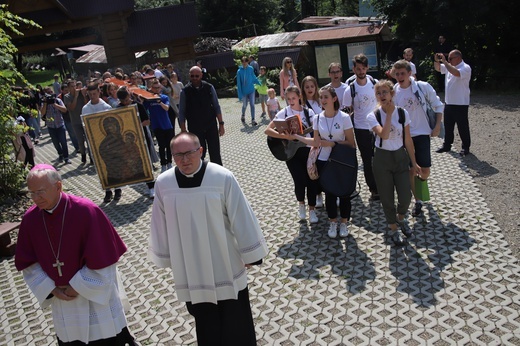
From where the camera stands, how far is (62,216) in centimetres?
388

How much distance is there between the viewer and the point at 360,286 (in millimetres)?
5461

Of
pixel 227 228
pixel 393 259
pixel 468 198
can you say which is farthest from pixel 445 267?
pixel 227 228

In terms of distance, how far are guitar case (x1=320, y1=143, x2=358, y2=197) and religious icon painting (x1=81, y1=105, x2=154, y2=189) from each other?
3898 millimetres

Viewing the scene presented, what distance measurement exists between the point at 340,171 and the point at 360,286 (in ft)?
5.04

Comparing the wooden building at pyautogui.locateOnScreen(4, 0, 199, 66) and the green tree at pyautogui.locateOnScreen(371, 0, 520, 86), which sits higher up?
the wooden building at pyautogui.locateOnScreen(4, 0, 199, 66)

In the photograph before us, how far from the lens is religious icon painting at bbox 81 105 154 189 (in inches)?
352

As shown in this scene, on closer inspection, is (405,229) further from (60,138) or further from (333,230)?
(60,138)

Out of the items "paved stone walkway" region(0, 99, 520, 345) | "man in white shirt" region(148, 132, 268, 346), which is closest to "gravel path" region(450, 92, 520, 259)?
"paved stone walkway" region(0, 99, 520, 345)

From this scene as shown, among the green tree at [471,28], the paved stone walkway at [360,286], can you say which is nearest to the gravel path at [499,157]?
the paved stone walkway at [360,286]

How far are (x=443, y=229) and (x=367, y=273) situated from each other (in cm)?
146

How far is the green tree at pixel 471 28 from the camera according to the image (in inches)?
655

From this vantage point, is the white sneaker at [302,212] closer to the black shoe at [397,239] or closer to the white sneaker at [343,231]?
the white sneaker at [343,231]

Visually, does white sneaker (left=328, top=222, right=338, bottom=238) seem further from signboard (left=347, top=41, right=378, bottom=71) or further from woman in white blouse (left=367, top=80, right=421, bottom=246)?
signboard (left=347, top=41, right=378, bottom=71)

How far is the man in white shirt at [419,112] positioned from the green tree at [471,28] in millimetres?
10919
